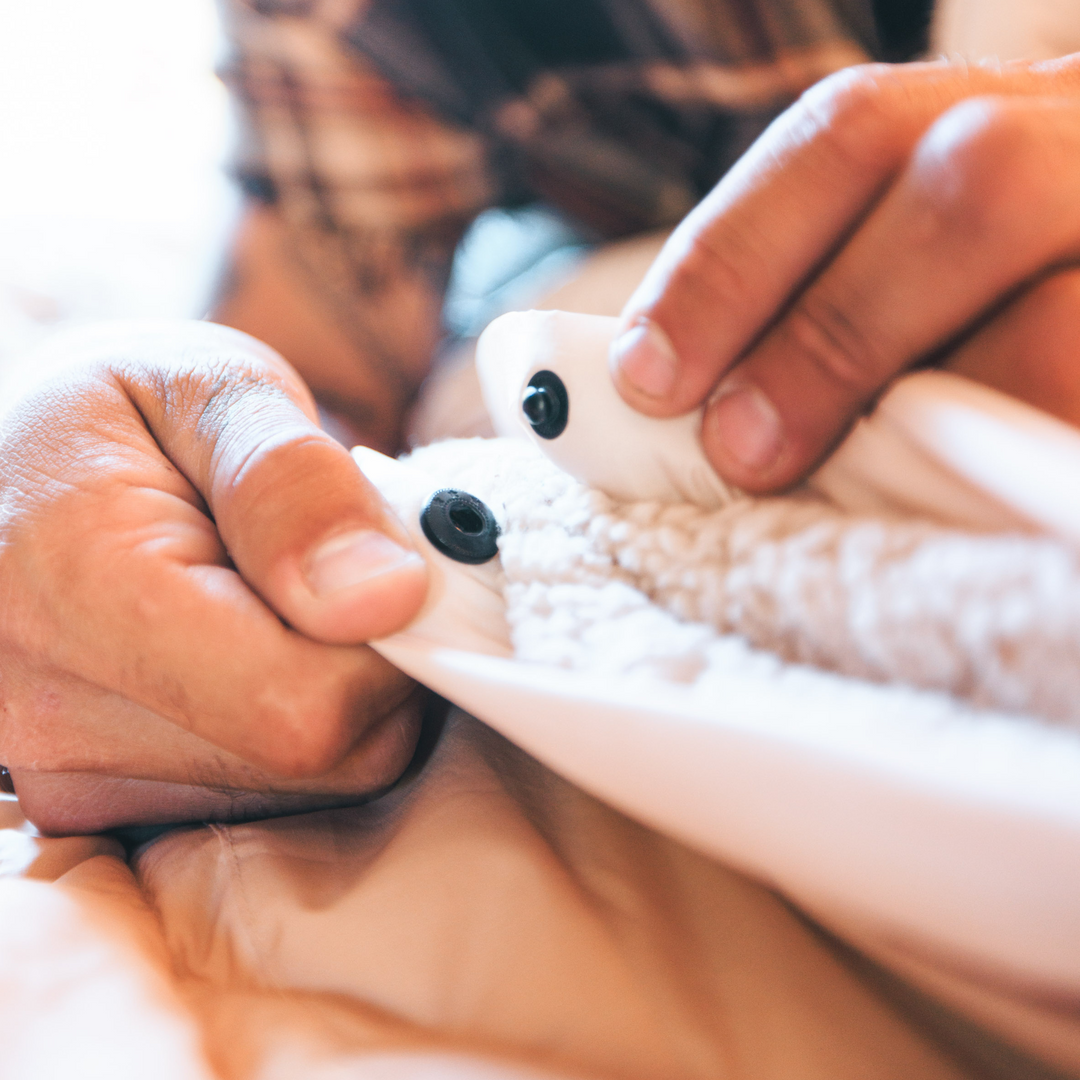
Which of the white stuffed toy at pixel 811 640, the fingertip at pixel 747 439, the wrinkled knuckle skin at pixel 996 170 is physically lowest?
the white stuffed toy at pixel 811 640

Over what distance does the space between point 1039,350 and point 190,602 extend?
0.29m

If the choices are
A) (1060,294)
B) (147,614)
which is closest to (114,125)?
(147,614)

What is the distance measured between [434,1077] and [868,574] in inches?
7.0

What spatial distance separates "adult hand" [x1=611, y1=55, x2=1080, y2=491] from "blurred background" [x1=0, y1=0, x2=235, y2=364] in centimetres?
71

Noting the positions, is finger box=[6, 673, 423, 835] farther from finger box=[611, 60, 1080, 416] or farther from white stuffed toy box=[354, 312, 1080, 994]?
finger box=[611, 60, 1080, 416]

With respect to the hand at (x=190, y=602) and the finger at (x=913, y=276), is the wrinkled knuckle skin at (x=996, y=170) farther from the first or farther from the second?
the hand at (x=190, y=602)

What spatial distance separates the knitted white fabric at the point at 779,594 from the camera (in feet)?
0.56

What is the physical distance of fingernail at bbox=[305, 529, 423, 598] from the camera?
241 mm

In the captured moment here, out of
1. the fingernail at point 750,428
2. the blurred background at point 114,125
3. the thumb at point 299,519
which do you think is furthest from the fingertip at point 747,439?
the blurred background at point 114,125

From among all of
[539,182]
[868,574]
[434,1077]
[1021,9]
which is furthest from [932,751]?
[539,182]

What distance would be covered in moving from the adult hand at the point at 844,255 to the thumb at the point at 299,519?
0.10 meters

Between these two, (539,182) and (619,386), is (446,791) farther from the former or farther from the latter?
(539,182)

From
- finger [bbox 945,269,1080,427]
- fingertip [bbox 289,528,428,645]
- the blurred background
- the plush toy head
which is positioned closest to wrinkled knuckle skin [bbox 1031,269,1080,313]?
finger [bbox 945,269,1080,427]

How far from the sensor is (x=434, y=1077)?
20cm
